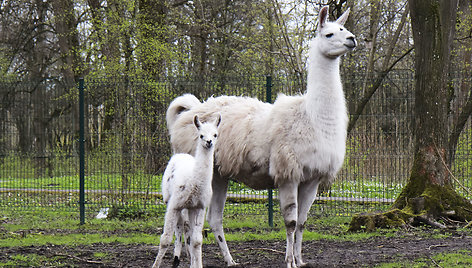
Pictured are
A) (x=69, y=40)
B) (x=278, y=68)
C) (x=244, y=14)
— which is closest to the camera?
(x=278, y=68)

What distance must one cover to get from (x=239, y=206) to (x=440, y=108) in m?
4.50

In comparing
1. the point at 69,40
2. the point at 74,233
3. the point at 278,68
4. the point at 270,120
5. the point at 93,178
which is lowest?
the point at 74,233

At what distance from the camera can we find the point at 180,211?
6.09 meters

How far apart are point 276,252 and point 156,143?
13.7 feet

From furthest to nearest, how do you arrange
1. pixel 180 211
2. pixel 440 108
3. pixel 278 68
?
pixel 278 68 → pixel 440 108 → pixel 180 211

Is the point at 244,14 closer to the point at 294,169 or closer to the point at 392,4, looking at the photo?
the point at 392,4

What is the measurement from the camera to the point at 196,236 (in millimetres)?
5918

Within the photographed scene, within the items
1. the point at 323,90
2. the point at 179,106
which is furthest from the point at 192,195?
the point at 179,106

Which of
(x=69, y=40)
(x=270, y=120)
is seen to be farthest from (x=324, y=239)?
(x=69, y=40)

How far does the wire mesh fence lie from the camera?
10.8 m

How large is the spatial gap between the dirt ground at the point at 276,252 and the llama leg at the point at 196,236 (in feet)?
2.73

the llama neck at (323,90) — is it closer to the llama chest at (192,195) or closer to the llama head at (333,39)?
the llama head at (333,39)

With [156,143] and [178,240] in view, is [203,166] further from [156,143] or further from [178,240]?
[156,143]

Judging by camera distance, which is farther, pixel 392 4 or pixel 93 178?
pixel 392 4
